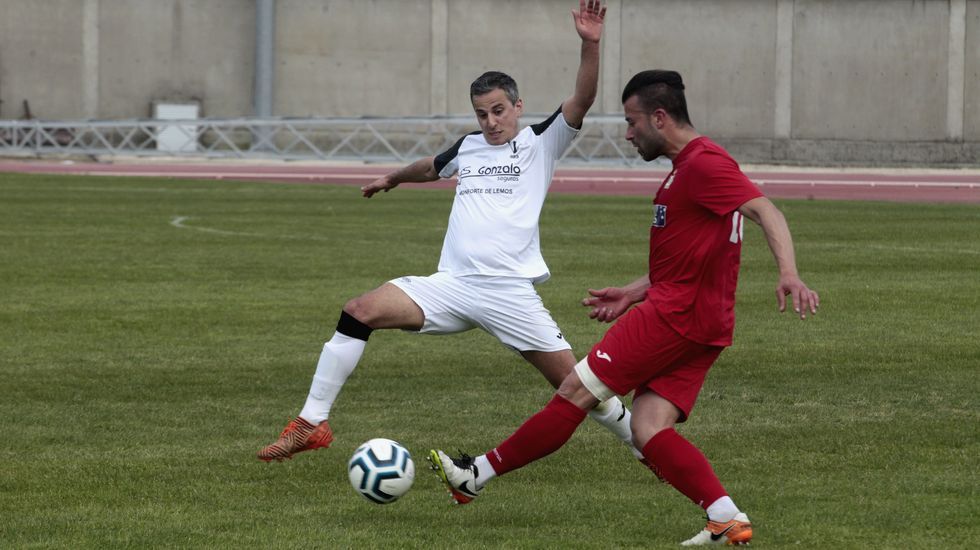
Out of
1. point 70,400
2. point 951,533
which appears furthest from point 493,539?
point 70,400

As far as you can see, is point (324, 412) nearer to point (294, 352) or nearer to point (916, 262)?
point (294, 352)

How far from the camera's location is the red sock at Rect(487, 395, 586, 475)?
239 inches

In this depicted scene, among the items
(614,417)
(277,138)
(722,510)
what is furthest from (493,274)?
(277,138)

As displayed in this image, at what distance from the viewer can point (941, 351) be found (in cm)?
1085

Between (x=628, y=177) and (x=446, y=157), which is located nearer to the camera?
(x=446, y=157)

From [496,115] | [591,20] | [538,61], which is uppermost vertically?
[538,61]

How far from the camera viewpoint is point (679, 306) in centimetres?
579

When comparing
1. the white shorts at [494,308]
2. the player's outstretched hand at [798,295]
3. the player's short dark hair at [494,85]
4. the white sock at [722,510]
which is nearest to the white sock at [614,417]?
the white shorts at [494,308]

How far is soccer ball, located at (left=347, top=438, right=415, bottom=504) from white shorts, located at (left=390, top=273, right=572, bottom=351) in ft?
3.11

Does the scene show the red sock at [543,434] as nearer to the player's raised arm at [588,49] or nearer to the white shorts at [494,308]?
the white shorts at [494,308]

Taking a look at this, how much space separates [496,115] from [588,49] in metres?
0.55

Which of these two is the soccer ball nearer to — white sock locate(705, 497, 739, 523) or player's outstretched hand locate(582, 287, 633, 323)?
player's outstretched hand locate(582, 287, 633, 323)

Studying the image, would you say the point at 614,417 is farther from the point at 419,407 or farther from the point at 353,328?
the point at 419,407

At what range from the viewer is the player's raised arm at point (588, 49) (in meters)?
7.08
